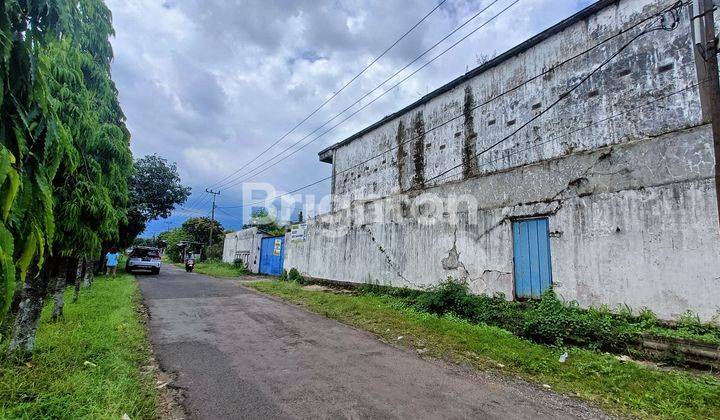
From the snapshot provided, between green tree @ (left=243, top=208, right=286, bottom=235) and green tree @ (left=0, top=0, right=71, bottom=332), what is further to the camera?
green tree @ (left=243, top=208, right=286, bottom=235)

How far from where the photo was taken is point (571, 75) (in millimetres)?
7809

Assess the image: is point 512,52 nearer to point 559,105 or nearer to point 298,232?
point 559,105

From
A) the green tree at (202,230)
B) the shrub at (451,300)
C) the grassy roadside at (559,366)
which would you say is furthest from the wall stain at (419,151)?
the green tree at (202,230)

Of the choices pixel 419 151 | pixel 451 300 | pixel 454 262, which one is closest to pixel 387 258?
pixel 454 262

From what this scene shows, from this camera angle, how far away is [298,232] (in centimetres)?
1559

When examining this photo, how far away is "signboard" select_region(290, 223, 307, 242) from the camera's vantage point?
15180mm

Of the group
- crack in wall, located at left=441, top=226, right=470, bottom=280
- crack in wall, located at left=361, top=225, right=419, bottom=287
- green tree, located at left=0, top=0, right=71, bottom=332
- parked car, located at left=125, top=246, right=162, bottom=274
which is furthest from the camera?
parked car, located at left=125, top=246, right=162, bottom=274

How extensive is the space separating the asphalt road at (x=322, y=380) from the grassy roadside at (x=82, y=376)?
0.36m

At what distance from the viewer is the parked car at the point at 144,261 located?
19.0m

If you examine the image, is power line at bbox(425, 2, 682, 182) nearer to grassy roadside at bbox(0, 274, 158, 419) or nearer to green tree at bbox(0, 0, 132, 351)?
green tree at bbox(0, 0, 132, 351)

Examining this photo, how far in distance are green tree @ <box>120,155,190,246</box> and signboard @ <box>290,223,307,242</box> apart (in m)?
7.91

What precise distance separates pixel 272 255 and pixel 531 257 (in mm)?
14714

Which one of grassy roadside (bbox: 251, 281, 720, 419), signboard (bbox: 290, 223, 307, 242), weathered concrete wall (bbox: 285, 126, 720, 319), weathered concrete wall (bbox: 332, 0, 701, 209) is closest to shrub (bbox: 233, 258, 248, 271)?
signboard (bbox: 290, 223, 307, 242)

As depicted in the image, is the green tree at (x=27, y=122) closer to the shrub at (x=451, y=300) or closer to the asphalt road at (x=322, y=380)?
the asphalt road at (x=322, y=380)
